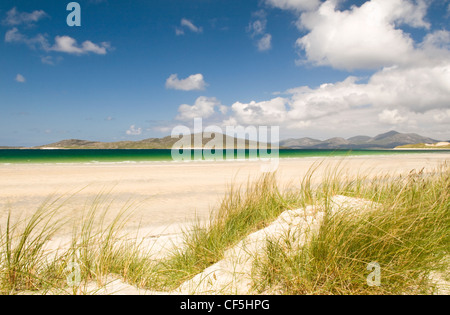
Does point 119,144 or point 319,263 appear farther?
point 119,144

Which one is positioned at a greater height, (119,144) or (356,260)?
(119,144)

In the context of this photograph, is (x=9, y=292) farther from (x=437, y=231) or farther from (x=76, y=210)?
(x=76, y=210)

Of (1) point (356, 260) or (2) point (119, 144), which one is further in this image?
(2) point (119, 144)

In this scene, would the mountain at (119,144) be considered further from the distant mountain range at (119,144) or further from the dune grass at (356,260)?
the dune grass at (356,260)

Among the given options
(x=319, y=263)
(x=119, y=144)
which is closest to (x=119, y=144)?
(x=119, y=144)

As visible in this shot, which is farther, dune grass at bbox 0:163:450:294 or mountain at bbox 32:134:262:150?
mountain at bbox 32:134:262:150

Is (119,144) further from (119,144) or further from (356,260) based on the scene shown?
(356,260)

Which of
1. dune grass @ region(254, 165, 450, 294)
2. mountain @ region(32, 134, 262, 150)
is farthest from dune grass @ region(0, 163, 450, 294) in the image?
mountain @ region(32, 134, 262, 150)

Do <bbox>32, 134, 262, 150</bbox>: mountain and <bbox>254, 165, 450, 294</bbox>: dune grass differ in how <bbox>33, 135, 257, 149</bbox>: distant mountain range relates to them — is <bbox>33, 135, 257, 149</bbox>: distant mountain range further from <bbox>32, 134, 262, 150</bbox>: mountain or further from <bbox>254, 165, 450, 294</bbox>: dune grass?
<bbox>254, 165, 450, 294</bbox>: dune grass

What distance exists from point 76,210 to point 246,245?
6079 mm

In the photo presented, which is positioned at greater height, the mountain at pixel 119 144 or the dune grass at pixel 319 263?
the mountain at pixel 119 144

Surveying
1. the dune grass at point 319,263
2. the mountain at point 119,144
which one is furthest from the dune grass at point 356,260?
the mountain at point 119,144

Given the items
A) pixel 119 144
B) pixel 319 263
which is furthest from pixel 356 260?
pixel 119 144
